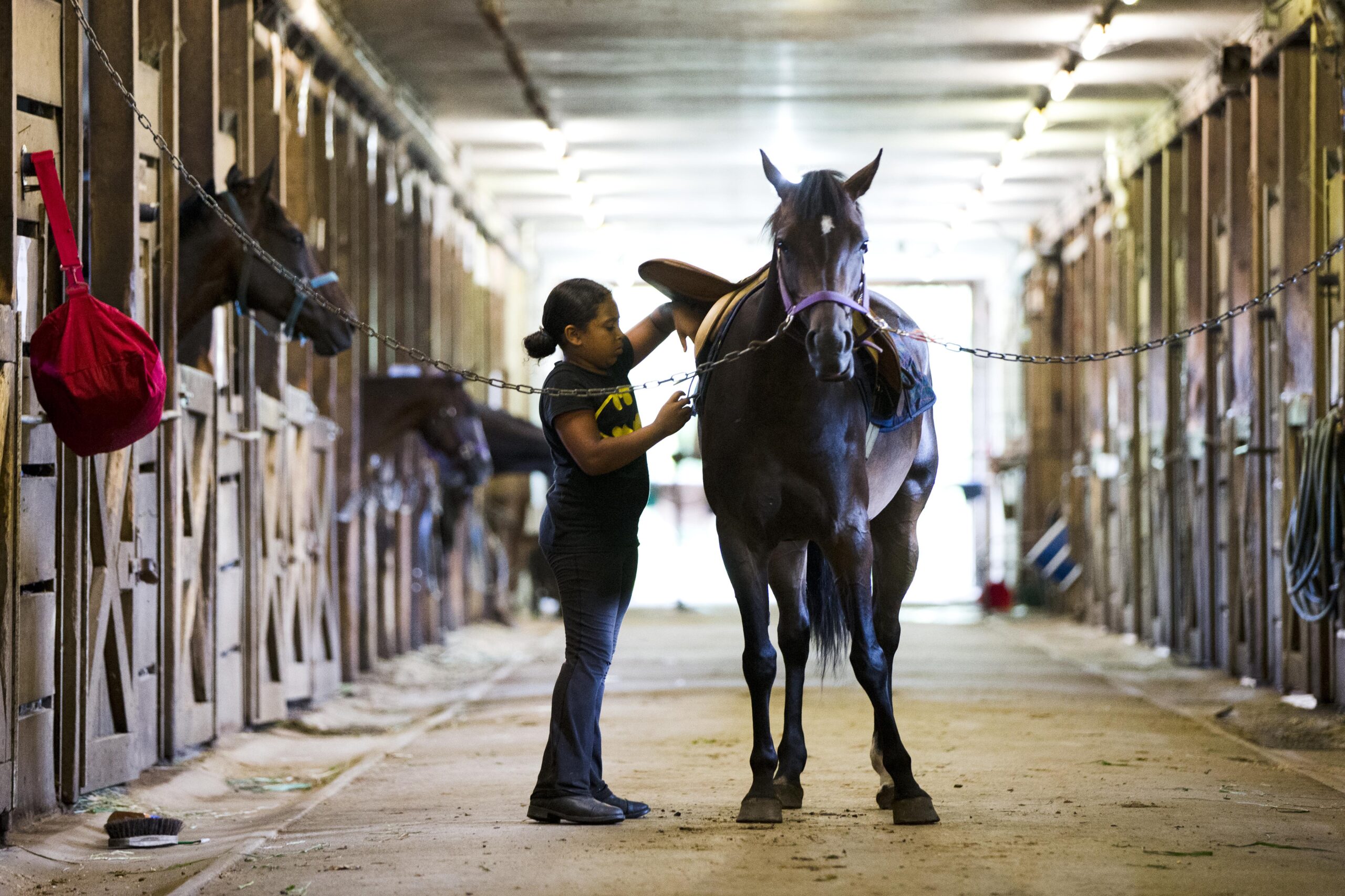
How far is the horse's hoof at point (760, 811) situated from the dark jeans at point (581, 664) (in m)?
0.49

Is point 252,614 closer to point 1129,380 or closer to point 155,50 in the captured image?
point 155,50

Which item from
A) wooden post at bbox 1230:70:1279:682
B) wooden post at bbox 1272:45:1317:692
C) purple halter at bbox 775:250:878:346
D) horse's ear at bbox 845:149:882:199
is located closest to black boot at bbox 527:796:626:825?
purple halter at bbox 775:250:878:346

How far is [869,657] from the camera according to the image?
17.6 ft

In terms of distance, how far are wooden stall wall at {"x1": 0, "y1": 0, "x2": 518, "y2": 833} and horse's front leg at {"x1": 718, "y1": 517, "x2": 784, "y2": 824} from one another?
225 centimetres

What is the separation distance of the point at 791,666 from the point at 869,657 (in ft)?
0.90

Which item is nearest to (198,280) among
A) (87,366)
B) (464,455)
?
(87,366)

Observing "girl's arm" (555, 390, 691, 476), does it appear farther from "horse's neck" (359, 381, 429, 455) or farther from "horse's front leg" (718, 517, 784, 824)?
"horse's neck" (359, 381, 429, 455)

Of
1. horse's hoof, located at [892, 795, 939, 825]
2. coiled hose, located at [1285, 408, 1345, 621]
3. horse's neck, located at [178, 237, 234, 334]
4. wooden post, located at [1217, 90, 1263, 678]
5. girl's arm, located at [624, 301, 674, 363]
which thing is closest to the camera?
horse's hoof, located at [892, 795, 939, 825]

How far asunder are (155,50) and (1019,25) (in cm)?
683

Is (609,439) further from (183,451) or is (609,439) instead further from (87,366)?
(183,451)

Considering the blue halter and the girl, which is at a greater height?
the blue halter

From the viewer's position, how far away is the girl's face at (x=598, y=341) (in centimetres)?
538

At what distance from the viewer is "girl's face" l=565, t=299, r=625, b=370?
5.38 m

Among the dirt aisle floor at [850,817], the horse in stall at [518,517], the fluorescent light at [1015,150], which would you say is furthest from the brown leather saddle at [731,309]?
the fluorescent light at [1015,150]
